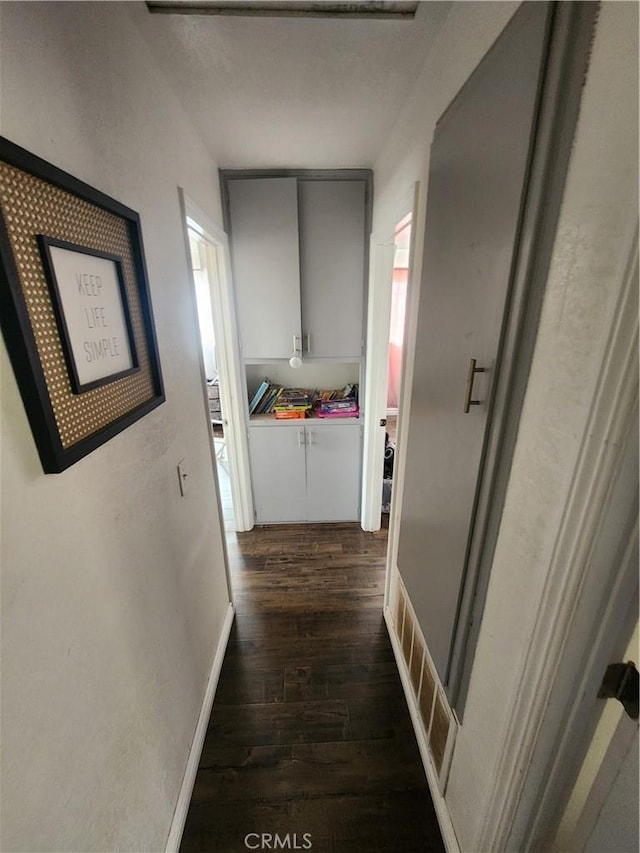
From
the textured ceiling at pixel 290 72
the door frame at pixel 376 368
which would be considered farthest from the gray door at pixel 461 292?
the door frame at pixel 376 368

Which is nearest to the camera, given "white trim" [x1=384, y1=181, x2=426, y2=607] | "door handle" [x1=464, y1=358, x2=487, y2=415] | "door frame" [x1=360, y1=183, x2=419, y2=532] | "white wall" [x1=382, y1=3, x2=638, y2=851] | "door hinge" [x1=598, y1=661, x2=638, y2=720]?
"white wall" [x1=382, y1=3, x2=638, y2=851]

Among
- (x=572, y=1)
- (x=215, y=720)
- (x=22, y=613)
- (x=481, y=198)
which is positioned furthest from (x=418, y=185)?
(x=215, y=720)

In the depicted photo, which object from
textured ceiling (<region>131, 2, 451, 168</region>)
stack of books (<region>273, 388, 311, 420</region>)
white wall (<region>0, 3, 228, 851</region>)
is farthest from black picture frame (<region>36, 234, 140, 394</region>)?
stack of books (<region>273, 388, 311, 420</region>)

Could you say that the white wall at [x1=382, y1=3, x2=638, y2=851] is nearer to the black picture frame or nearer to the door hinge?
the door hinge

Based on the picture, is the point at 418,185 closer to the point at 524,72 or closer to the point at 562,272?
the point at 524,72

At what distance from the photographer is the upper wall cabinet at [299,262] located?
75.3 inches

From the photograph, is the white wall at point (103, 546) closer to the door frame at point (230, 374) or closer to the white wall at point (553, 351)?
the door frame at point (230, 374)

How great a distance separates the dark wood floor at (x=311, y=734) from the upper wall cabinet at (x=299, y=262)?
1.55m

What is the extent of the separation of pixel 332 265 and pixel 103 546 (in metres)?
1.91

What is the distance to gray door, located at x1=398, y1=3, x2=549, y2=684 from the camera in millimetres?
608

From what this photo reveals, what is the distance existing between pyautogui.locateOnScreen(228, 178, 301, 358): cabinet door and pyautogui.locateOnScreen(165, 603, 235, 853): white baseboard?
66.2 inches

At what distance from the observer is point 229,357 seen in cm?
212

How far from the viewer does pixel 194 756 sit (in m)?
1.22

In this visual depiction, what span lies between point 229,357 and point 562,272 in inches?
73.1
